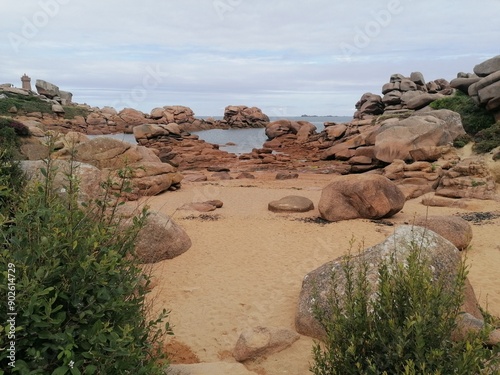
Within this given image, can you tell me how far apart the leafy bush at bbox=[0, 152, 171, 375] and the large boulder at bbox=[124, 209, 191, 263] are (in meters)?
7.22

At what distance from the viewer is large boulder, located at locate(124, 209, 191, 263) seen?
1102 centimetres

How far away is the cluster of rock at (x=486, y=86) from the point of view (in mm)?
27594

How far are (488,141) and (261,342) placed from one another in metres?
Result: 22.9

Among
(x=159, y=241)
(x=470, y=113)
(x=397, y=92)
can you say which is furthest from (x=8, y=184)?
(x=397, y=92)

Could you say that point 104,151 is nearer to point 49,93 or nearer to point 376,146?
point 376,146

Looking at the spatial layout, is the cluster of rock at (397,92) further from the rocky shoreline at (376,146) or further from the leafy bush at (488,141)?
the leafy bush at (488,141)

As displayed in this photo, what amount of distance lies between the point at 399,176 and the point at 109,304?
22.7 meters

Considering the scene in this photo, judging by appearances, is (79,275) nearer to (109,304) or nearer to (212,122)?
(109,304)

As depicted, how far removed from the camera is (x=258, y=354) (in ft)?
21.9

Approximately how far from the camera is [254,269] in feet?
35.9

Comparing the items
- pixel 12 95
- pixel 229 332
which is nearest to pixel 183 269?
pixel 229 332

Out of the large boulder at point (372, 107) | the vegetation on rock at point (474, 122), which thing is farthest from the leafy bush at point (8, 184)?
the large boulder at point (372, 107)

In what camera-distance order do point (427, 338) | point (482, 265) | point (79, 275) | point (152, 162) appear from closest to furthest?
point (79, 275) → point (427, 338) → point (482, 265) → point (152, 162)

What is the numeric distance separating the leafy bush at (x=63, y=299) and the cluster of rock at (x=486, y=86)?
97.0 ft
